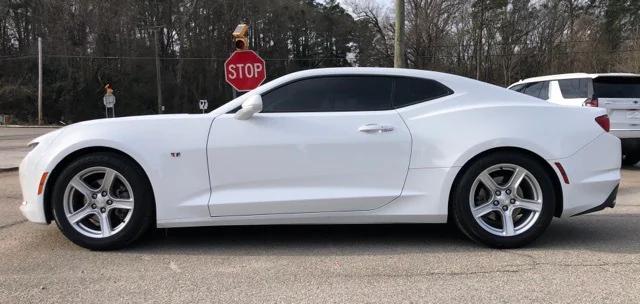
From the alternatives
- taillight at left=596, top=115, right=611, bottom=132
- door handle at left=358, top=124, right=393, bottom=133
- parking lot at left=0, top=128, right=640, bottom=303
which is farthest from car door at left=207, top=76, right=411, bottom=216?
taillight at left=596, top=115, right=611, bottom=132

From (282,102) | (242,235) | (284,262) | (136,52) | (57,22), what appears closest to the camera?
(284,262)

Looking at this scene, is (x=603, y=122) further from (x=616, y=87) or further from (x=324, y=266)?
(x=616, y=87)

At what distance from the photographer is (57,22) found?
56.8m

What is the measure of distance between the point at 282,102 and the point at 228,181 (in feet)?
2.65

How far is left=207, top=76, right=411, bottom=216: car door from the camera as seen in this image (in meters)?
4.62

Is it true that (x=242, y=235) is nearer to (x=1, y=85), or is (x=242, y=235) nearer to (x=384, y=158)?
(x=384, y=158)

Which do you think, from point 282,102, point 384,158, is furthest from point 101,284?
point 384,158

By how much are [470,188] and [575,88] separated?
7019 millimetres

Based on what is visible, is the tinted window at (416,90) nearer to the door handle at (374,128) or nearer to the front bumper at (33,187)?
the door handle at (374,128)

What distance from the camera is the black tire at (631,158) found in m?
11.2

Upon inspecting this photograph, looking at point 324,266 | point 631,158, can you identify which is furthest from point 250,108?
point 631,158

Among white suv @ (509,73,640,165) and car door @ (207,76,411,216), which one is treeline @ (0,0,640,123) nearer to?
white suv @ (509,73,640,165)

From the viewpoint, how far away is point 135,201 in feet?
15.2

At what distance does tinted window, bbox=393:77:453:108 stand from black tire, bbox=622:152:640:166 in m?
7.75
